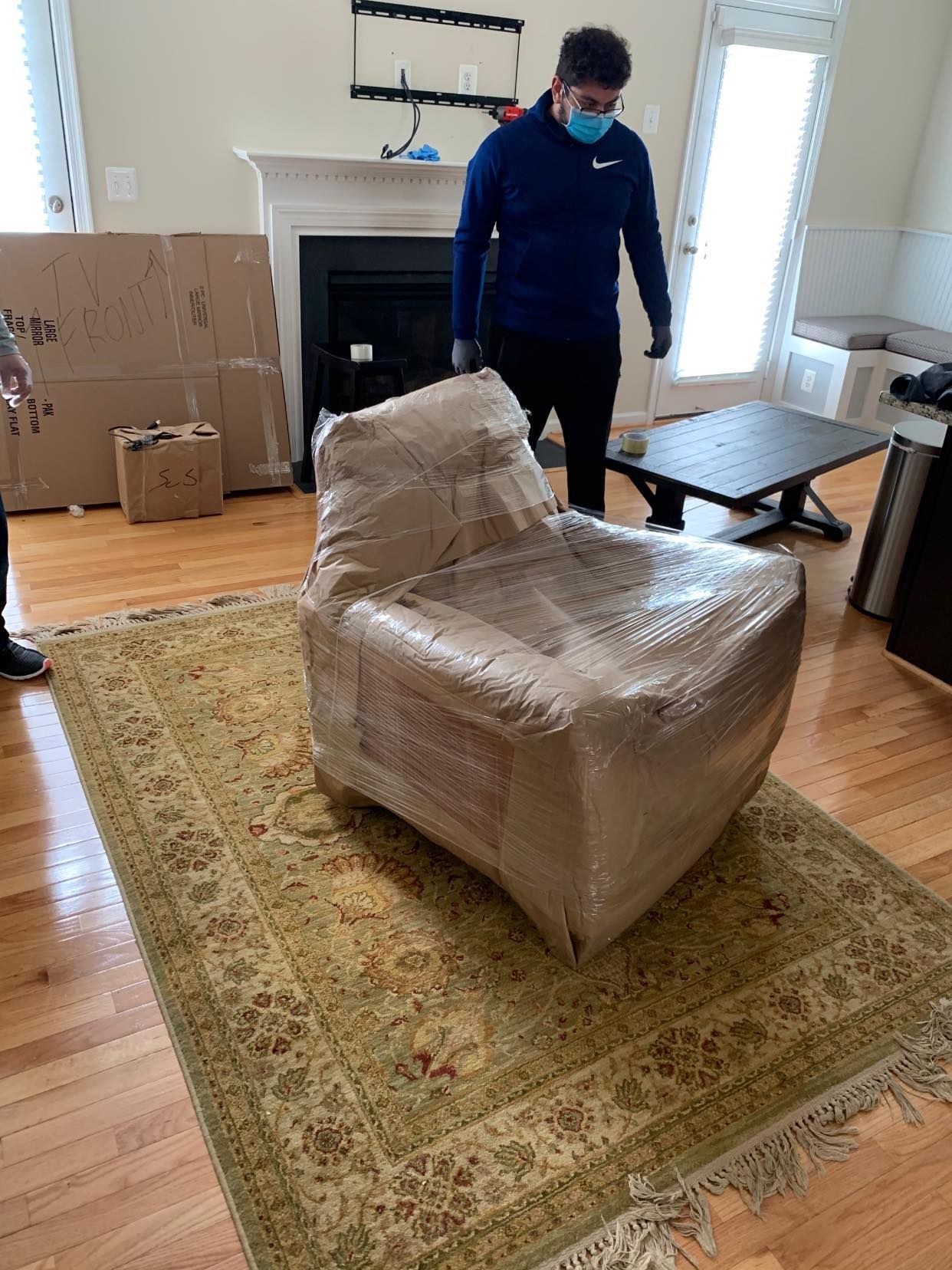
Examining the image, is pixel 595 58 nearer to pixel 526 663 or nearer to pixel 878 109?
pixel 526 663

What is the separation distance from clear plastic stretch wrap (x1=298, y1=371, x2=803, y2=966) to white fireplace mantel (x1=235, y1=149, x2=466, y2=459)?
174cm

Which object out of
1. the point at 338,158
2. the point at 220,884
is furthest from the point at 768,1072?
the point at 338,158

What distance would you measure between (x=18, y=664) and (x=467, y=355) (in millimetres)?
1452

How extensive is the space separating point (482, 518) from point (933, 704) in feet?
4.57

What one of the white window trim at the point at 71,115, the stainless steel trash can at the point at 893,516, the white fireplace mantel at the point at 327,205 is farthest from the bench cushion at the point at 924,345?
the white window trim at the point at 71,115

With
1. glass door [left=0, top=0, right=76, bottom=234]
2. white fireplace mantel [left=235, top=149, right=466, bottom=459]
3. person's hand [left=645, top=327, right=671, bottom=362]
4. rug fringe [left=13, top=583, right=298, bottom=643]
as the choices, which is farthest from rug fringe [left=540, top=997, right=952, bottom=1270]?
glass door [left=0, top=0, right=76, bottom=234]

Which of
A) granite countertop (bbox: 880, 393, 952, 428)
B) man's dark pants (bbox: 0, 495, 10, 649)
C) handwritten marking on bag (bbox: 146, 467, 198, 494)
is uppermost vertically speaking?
granite countertop (bbox: 880, 393, 952, 428)

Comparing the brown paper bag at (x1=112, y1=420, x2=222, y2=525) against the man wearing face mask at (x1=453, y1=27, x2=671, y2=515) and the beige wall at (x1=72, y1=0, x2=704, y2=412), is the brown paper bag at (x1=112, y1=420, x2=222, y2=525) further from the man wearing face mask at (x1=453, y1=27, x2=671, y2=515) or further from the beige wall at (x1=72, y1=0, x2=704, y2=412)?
the man wearing face mask at (x1=453, y1=27, x2=671, y2=515)

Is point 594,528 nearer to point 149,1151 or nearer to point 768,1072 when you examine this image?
point 768,1072

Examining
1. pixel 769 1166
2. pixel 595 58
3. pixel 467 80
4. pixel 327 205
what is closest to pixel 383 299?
pixel 327 205

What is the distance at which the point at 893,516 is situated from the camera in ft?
9.52

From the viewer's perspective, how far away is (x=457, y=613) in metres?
1.68

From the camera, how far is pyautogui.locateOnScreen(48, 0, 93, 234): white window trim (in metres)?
2.93

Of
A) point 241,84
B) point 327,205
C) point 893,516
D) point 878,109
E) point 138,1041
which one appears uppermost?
point 878,109
